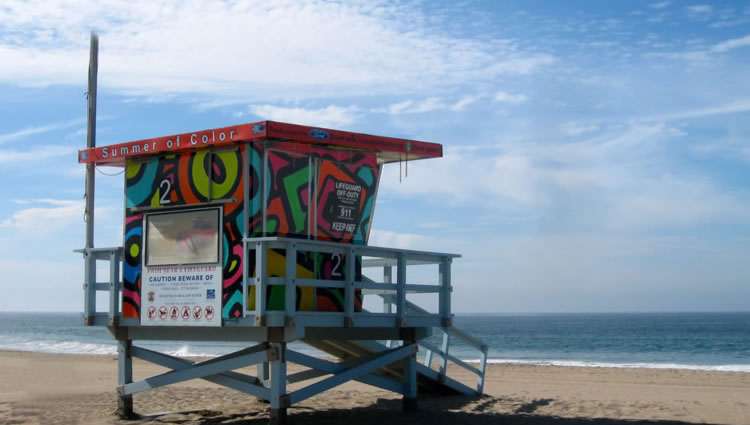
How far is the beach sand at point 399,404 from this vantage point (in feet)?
40.5

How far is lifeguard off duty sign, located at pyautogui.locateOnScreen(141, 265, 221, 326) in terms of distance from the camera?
35.3 ft

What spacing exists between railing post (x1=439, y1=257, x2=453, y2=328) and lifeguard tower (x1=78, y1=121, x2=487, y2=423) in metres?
0.02

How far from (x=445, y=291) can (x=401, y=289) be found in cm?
106

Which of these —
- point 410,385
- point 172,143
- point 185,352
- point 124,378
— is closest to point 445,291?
point 410,385

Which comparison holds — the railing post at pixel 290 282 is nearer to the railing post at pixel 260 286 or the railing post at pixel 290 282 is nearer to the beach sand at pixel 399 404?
the railing post at pixel 260 286

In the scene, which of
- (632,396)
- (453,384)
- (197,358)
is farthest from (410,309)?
(197,358)

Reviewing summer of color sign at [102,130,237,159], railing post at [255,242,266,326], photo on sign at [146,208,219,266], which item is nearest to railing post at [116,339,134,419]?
photo on sign at [146,208,219,266]

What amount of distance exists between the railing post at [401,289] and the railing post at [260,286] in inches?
90.3

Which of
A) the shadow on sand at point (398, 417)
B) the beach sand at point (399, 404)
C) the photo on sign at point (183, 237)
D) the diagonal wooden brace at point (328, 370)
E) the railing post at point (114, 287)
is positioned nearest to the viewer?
the photo on sign at point (183, 237)

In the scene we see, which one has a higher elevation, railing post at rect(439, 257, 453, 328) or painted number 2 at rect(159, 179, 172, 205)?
painted number 2 at rect(159, 179, 172, 205)

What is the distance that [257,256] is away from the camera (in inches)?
398

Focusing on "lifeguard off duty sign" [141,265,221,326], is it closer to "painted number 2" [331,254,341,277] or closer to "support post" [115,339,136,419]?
"support post" [115,339,136,419]

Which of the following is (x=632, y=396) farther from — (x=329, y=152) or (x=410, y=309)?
(x=329, y=152)

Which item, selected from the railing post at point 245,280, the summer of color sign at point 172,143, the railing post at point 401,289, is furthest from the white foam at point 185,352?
the railing post at point 245,280
